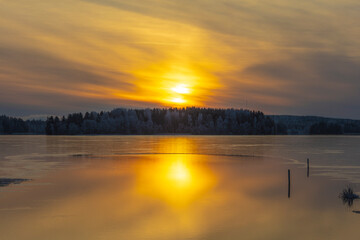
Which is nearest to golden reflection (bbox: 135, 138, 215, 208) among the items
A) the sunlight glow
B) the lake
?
the sunlight glow

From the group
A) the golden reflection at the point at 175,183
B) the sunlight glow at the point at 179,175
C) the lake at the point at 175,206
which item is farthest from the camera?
the sunlight glow at the point at 179,175

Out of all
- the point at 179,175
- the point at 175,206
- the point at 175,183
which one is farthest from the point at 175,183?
the point at 175,206

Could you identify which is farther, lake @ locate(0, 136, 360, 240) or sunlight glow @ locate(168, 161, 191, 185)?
sunlight glow @ locate(168, 161, 191, 185)

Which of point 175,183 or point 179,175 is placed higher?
point 179,175

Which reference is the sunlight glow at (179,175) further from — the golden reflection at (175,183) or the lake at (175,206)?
the lake at (175,206)

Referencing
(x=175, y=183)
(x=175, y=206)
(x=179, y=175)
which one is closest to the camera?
(x=175, y=206)

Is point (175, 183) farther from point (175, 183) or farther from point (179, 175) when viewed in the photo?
point (179, 175)

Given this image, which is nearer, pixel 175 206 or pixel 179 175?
pixel 175 206

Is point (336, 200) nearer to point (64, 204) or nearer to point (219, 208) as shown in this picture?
point (219, 208)

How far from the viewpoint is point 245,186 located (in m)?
47.9

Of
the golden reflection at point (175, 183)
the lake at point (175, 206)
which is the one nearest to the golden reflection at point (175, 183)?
the golden reflection at point (175, 183)

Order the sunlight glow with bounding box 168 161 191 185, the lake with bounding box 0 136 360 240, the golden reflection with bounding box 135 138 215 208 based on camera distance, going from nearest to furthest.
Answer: the lake with bounding box 0 136 360 240 → the golden reflection with bounding box 135 138 215 208 → the sunlight glow with bounding box 168 161 191 185

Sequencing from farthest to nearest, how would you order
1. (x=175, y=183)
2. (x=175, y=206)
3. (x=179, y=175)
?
(x=179, y=175) < (x=175, y=183) < (x=175, y=206)

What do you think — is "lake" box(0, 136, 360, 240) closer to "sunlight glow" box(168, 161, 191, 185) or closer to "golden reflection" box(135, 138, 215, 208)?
"golden reflection" box(135, 138, 215, 208)
